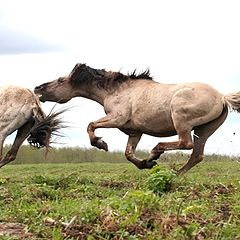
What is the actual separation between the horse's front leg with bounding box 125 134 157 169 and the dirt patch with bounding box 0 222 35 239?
22.9 ft

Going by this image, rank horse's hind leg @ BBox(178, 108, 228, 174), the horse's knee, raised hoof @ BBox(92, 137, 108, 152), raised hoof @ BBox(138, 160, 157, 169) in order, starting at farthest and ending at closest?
raised hoof @ BBox(92, 137, 108, 152)
horse's hind leg @ BBox(178, 108, 228, 174)
raised hoof @ BBox(138, 160, 157, 169)
the horse's knee

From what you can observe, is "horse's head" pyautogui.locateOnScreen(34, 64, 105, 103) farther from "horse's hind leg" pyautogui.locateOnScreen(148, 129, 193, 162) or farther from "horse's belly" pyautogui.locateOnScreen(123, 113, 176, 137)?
"horse's hind leg" pyautogui.locateOnScreen(148, 129, 193, 162)

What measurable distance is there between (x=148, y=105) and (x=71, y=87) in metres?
1.96

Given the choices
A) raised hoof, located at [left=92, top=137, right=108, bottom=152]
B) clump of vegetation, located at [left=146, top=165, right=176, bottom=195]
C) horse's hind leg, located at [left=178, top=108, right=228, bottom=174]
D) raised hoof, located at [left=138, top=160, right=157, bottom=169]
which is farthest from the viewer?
raised hoof, located at [left=92, top=137, right=108, bottom=152]

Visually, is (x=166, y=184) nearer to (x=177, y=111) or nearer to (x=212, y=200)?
(x=212, y=200)

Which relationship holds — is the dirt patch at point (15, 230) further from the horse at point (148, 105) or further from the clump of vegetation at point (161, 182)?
the horse at point (148, 105)

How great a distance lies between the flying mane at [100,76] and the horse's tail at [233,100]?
6.55 ft

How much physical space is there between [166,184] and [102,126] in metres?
5.03

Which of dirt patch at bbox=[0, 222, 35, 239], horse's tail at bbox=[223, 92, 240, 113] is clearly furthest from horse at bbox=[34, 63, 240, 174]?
dirt patch at bbox=[0, 222, 35, 239]

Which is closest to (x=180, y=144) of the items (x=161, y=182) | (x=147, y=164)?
(x=147, y=164)

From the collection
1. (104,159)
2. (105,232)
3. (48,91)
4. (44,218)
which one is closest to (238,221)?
(105,232)

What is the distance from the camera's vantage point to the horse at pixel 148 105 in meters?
12.6

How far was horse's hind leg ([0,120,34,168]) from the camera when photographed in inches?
509

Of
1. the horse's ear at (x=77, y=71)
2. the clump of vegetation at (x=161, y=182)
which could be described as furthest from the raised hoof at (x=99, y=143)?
the clump of vegetation at (x=161, y=182)
